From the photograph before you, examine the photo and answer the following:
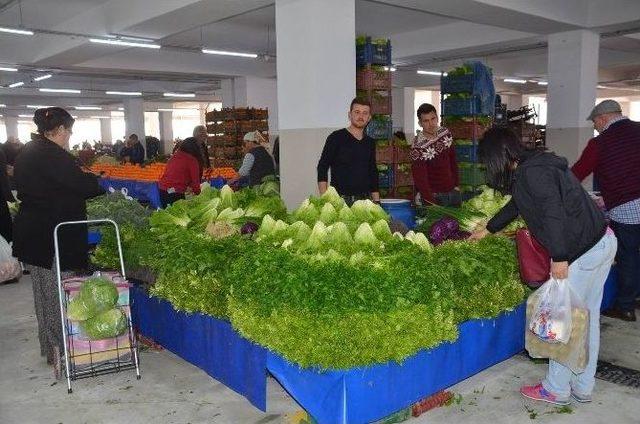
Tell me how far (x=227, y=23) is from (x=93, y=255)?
365 inches

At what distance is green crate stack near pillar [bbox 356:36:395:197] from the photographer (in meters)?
7.52

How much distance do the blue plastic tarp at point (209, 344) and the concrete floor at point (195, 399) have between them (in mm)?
134

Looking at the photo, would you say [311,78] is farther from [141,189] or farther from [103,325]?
[141,189]

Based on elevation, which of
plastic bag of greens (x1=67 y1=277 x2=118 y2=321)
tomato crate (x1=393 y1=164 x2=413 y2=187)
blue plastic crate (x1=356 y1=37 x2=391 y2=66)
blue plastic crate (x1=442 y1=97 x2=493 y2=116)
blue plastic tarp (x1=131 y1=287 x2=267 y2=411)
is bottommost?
blue plastic tarp (x1=131 y1=287 x2=267 y2=411)

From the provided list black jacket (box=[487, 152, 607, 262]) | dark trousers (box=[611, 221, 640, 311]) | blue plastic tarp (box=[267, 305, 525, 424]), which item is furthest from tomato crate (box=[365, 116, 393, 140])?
black jacket (box=[487, 152, 607, 262])

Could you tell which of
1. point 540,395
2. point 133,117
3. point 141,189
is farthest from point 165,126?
point 540,395

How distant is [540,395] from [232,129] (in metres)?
12.1

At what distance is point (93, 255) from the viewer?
502cm

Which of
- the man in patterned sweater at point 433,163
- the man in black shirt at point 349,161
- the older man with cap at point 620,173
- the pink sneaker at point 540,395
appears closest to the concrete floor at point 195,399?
the pink sneaker at point 540,395

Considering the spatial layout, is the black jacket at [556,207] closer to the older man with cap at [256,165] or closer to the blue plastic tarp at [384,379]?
the blue plastic tarp at [384,379]

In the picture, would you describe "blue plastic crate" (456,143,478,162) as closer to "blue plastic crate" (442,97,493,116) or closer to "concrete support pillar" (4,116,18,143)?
"blue plastic crate" (442,97,493,116)

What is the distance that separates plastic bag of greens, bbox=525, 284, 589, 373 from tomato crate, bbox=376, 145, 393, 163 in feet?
14.7

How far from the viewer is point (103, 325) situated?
3799 millimetres

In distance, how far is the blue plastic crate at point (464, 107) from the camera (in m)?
8.63
